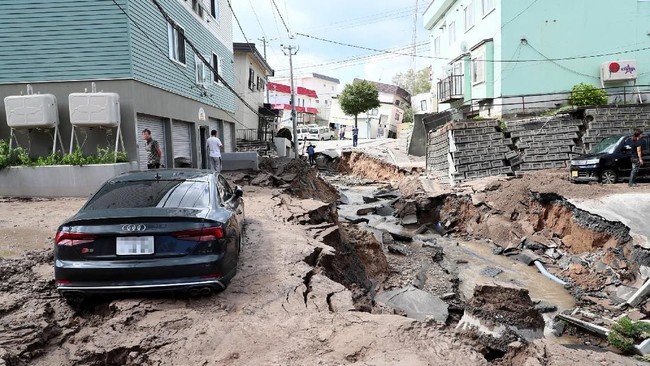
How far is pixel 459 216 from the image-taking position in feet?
49.9

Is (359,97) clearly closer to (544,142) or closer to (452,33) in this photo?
(452,33)

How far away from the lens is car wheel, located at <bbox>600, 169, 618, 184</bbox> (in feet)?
43.8

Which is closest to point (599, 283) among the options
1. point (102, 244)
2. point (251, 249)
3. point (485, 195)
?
point (485, 195)

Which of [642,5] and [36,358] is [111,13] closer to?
[36,358]

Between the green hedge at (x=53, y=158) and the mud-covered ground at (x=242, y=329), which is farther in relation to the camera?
the green hedge at (x=53, y=158)

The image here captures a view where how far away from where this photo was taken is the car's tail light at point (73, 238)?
4.14 meters

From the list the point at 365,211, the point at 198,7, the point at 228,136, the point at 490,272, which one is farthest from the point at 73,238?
the point at 228,136

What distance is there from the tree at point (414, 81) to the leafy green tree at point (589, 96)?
177ft

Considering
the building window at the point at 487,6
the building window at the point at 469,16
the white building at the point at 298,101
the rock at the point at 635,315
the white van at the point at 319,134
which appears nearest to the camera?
the rock at the point at 635,315

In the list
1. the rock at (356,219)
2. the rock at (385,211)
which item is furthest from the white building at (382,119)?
the rock at (356,219)

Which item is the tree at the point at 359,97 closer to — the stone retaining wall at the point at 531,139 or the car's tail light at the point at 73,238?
the stone retaining wall at the point at 531,139

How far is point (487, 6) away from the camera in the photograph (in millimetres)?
22125

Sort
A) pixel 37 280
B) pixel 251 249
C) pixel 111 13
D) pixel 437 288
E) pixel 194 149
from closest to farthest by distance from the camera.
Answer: pixel 37 280, pixel 251 249, pixel 437 288, pixel 111 13, pixel 194 149

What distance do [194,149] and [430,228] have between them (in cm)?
928
